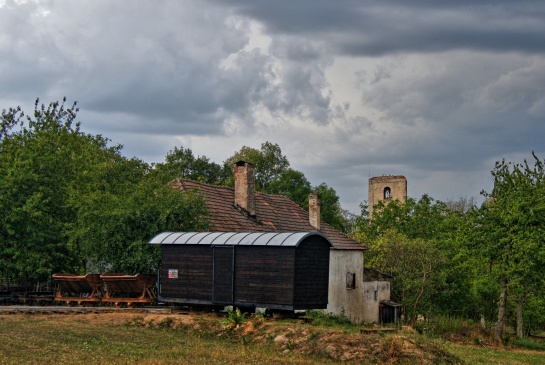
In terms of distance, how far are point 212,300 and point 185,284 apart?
1504mm

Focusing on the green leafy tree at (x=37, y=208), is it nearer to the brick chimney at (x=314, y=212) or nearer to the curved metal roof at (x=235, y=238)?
the curved metal roof at (x=235, y=238)

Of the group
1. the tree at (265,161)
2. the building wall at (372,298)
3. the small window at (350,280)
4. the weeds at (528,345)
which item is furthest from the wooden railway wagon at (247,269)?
the tree at (265,161)

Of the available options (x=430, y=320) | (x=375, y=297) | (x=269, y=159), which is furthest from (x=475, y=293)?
(x=269, y=159)

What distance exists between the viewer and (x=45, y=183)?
34.4 m

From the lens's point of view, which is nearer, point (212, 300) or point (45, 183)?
point (212, 300)

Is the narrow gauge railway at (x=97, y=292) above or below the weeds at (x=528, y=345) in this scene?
above

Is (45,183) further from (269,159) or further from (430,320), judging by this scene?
(269,159)

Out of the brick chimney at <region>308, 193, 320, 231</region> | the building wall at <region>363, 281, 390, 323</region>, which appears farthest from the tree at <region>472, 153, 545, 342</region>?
the brick chimney at <region>308, 193, 320, 231</region>

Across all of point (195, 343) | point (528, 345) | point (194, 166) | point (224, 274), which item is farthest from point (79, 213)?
point (194, 166)

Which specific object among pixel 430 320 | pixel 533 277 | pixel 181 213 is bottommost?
pixel 430 320

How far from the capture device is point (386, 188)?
7106 centimetres

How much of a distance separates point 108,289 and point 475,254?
17.6m

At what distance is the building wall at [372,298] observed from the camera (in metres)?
38.7

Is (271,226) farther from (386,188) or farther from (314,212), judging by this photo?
(386,188)
